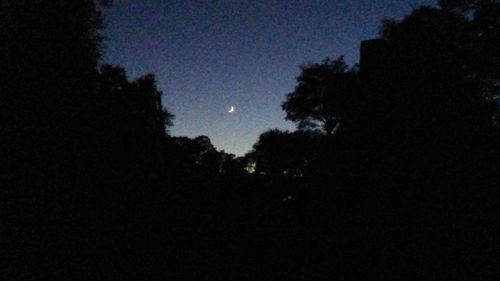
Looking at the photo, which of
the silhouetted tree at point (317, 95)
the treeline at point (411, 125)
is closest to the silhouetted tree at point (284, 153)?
the silhouetted tree at point (317, 95)

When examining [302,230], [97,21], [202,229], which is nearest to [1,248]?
[202,229]

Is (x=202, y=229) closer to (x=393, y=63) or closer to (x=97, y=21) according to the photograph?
(x=393, y=63)

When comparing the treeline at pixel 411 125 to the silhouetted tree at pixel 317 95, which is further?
the silhouetted tree at pixel 317 95

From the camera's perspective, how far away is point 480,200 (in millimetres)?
13023

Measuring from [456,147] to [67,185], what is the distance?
38.4 ft

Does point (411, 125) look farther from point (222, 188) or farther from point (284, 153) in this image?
point (284, 153)

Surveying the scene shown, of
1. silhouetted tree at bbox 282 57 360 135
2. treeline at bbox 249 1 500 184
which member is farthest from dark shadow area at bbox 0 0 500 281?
silhouetted tree at bbox 282 57 360 135

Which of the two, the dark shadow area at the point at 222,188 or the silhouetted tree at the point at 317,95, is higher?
the silhouetted tree at the point at 317,95

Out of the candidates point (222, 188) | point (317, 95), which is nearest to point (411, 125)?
point (222, 188)

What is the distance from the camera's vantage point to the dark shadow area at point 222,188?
12883mm

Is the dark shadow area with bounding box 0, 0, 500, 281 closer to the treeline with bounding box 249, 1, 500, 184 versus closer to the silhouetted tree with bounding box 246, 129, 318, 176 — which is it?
the treeline with bounding box 249, 1, 500, 184

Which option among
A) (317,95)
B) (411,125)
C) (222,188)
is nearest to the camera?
(411,125)

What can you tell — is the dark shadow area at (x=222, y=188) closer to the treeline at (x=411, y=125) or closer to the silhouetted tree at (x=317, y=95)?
the treeline at (x=411, y=125)

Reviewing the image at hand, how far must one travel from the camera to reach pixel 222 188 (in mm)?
18672
